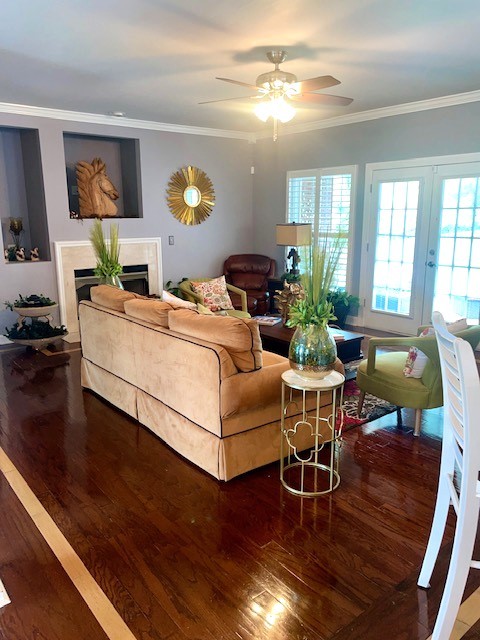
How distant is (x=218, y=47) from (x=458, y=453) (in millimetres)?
3244

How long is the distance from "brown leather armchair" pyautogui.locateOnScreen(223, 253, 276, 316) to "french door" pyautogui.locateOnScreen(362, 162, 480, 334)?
4.57 ft

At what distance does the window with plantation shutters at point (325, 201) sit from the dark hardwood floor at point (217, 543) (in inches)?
143

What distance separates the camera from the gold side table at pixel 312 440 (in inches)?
101

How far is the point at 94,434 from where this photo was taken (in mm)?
3369

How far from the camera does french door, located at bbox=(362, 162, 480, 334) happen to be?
17.3ft

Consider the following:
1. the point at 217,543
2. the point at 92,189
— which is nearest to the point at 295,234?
the point at 92,189

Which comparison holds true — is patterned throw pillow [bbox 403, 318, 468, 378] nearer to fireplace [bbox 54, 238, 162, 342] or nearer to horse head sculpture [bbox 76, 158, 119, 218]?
fireplace [bbox 54, 238, 162, 342]

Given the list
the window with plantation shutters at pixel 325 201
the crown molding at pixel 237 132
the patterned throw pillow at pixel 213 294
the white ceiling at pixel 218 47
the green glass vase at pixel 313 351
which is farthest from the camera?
the window with plantation shutters at pixel 325 201

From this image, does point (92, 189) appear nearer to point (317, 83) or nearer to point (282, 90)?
point (282, 90)

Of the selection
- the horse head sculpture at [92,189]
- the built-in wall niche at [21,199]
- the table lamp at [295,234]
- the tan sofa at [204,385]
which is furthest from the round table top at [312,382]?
the horse head sculpture at [92,189]

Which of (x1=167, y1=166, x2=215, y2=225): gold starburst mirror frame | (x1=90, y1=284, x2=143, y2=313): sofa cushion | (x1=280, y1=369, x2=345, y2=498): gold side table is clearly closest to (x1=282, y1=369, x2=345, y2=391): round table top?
(x1=280, y1=369, x2=345, y2=498): gold side table

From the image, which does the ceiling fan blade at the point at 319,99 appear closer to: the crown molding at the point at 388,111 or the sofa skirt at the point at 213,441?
the crown molding at the point at 388,111

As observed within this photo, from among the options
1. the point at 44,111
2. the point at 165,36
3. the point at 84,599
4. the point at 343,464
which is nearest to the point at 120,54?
the point at 165,36

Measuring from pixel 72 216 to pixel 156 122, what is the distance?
66.6 inches
